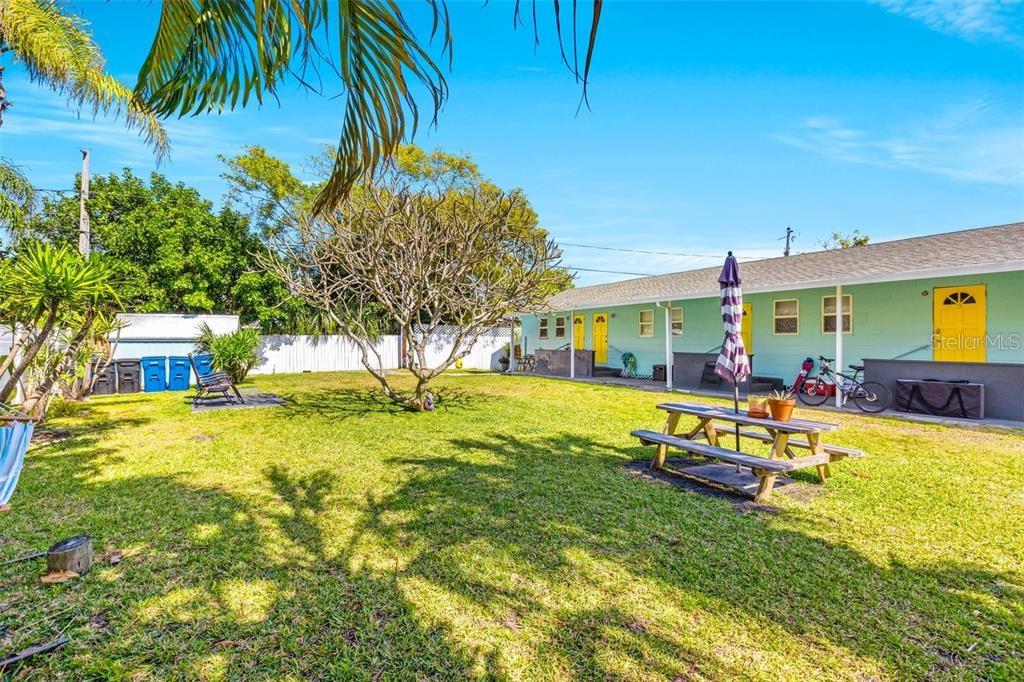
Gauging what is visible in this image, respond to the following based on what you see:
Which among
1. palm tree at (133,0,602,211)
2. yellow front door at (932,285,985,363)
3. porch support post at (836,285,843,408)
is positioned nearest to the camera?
palm tree at (133,0,602,211)

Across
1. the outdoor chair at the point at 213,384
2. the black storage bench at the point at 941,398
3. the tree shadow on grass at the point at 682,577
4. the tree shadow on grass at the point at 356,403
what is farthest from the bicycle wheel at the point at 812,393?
the outdoor chair at the point at 213,384

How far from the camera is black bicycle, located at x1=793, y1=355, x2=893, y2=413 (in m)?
10.6

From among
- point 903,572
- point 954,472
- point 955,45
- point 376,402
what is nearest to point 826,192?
point 955,45

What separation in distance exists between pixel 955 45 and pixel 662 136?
18.5 feet

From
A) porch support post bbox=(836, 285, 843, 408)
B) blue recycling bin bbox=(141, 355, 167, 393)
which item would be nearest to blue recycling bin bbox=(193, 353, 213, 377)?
blue recycling bin bbox=(141, 355, 167, 393)

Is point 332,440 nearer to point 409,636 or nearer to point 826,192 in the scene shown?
point 409,636

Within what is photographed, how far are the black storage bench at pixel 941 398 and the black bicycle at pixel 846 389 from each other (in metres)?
0.32

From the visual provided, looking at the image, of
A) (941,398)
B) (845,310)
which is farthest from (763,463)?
(845,310)

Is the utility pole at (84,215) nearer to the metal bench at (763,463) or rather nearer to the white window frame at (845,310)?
the metal bench at (763,463)

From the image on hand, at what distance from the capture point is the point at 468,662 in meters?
2.46

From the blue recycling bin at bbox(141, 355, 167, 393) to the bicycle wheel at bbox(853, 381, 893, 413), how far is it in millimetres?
17934

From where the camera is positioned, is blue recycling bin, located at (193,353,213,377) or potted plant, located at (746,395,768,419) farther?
blue recycling bin, located at (193,353,213,377)

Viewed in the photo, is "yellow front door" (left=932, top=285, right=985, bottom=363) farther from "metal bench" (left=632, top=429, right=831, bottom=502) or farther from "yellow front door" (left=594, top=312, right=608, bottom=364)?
"yellow front door" (left=594, top=312, right=608, bottom=364)

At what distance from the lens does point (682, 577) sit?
132 inches
